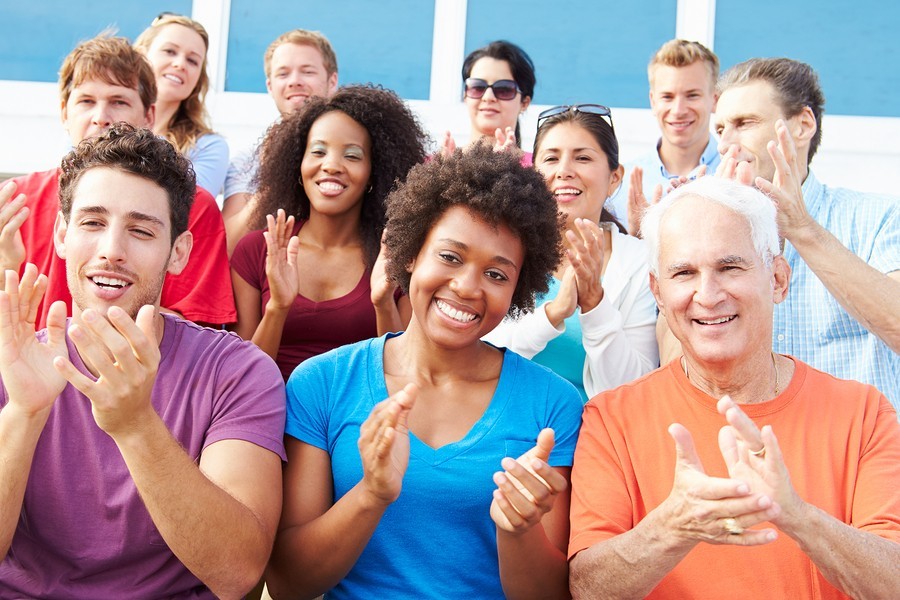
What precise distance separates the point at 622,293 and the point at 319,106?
1.54 m

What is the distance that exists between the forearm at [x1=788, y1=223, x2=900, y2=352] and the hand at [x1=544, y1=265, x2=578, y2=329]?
74 cm

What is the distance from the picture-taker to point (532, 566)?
2.43m

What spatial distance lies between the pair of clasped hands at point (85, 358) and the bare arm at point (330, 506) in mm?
529

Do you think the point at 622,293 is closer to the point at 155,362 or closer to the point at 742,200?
the point at 742,200

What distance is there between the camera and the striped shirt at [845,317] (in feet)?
11.1

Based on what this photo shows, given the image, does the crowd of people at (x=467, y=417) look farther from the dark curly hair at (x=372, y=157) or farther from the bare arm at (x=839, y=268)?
the dark curly hair at (x=372, y=157)

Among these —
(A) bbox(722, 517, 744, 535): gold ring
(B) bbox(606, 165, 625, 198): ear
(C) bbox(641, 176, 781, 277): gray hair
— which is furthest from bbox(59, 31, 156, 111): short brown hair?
(A) bbox(722, 517, 744, 535): gold ring

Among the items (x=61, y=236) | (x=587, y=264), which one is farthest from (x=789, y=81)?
(x=61, y=236)

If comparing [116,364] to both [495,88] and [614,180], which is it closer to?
[614,180]

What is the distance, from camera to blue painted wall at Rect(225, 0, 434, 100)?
6902 mm

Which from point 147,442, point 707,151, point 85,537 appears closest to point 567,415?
point 147,442

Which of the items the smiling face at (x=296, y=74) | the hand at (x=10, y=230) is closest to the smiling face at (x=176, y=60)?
the smiling face at (x=296, y=74)

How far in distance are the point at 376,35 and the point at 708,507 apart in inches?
216

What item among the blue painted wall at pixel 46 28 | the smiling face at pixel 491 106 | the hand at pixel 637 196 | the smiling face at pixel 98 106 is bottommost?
the hand at pixel 637 196
